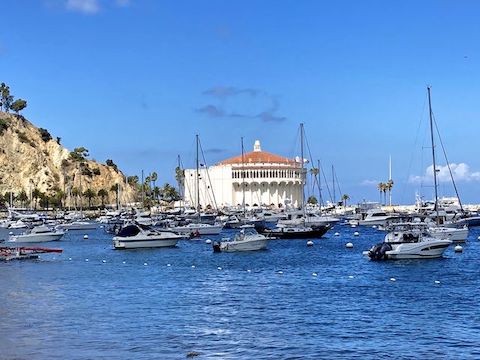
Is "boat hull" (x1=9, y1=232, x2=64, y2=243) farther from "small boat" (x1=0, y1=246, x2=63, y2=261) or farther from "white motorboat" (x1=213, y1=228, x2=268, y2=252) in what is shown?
"white motorboat" (x1=213, y1=228, x2=268, y2=252)

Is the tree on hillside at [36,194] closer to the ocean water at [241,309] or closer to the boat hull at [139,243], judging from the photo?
the boat hull at [139,243]

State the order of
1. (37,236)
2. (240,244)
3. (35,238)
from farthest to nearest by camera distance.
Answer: (37,236) → (35,238) → (240,244)

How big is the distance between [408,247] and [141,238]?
26039 mm

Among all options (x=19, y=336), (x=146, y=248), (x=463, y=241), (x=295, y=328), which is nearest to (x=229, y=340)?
(x=295, y=328)

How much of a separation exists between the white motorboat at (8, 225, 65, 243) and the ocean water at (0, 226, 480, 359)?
28.6m

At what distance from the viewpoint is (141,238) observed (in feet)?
218

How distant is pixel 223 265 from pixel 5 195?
14124 centimetres

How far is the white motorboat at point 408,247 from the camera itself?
165 feet

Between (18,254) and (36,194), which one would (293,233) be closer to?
(18,254)

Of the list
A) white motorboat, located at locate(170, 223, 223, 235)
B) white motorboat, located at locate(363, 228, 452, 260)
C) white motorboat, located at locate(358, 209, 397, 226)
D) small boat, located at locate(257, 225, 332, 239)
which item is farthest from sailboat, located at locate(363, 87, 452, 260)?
white motorboat, located at locate(358, 209, 397, 226)

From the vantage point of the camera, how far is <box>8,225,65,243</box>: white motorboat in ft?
270

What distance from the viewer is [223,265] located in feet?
172

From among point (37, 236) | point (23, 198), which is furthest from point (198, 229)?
point (23, 198)

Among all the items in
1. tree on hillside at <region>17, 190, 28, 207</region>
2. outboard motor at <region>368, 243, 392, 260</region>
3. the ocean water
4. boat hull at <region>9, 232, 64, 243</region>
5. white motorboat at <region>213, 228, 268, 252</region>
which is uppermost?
tree on hillside at <region>17, 190, 28, 207</region>
